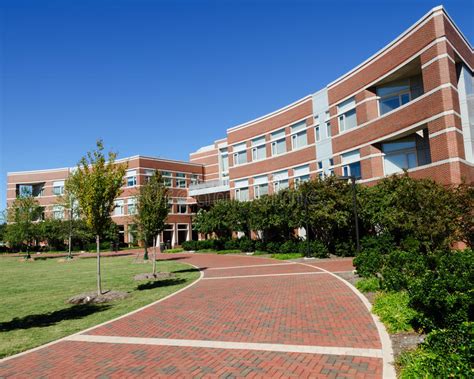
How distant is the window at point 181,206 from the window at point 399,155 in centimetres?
4033

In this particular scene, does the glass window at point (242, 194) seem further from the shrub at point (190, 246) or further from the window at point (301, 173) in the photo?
the window at point (301, 173)

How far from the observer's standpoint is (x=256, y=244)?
108 ft

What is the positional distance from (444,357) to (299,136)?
3171cm

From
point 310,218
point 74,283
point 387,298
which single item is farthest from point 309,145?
point 387,298

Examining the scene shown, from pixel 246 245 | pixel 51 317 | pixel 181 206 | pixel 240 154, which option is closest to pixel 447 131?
pixel 246 245

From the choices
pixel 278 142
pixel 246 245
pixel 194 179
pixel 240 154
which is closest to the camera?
pixel 246 245

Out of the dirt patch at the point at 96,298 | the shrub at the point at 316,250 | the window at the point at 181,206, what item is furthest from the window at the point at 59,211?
the dirt patch at the point at 96,298

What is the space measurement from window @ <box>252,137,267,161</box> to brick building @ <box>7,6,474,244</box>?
0.11 meters

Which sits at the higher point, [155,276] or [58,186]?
[58,186]

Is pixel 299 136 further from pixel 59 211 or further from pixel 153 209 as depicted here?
pixel 59 211

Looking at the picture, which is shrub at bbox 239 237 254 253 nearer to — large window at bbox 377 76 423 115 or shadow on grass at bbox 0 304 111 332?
large window at bbox 377 76 423 115

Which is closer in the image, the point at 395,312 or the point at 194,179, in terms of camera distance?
the point at 395,312

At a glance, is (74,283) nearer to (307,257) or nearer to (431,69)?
(307,257)

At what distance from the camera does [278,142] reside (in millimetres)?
37719
